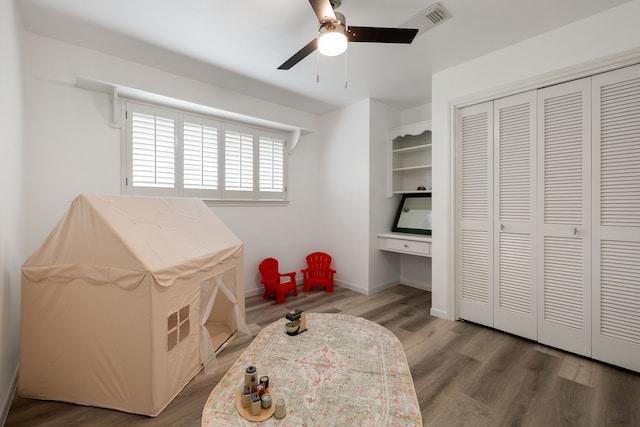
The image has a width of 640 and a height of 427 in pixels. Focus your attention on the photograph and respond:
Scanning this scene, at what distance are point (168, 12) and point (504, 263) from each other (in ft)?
11.9

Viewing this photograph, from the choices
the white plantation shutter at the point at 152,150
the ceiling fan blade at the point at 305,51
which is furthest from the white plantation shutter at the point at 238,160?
the ceiling fan blade at the point at 305,51

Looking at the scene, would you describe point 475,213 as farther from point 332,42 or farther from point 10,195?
point 10,195

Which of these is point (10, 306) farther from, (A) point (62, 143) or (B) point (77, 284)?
(A) point (62, 143)

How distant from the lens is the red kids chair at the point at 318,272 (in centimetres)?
390

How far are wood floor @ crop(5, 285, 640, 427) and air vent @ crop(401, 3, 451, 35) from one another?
8.91 ft

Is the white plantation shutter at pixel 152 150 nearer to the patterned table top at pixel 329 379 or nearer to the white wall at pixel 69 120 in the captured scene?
the white wall at pixel 69 120

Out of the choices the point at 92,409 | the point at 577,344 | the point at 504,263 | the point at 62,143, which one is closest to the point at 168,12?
the point at 62,143

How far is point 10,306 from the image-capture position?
5.94 feet

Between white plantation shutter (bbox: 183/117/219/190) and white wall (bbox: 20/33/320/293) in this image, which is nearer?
white wall (bbox: 20/33/320/293)

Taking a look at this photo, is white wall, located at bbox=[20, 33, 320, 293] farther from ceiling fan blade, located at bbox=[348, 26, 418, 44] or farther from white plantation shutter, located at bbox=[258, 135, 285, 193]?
ceiling fan blade, located at bbox=[348, 26, 418, 44]

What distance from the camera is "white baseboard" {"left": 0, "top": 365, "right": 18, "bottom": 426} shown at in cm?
153

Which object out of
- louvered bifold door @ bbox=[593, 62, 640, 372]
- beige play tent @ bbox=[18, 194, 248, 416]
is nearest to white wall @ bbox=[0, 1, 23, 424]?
beige play tent @ bbox=[18, 194, 248, 416]

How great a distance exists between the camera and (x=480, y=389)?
72.1 inches

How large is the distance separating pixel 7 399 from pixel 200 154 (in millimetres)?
2507
